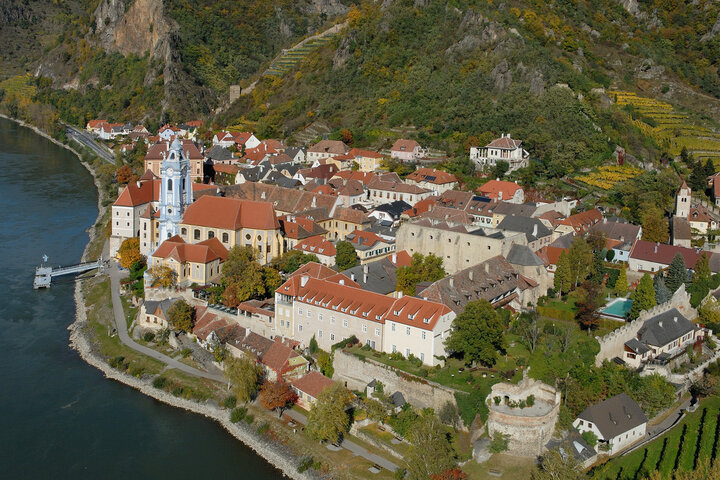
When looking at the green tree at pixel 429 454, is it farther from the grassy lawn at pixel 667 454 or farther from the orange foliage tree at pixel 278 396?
the orange foliage tree at pixel 278 396

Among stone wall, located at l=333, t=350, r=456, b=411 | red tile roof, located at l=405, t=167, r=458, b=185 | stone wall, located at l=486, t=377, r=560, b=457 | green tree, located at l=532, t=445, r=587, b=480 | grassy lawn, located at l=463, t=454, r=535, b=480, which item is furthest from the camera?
red tile roof, located at l=405, t=167, r=458, b=185

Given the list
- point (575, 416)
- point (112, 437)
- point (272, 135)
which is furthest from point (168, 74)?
point (575, 416)

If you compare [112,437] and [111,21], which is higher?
[111,21]

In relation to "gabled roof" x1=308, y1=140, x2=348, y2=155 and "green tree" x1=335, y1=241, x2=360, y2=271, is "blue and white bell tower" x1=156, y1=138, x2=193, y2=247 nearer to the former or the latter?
"green tree" x1=335, y1=241, x2=360, y2=271

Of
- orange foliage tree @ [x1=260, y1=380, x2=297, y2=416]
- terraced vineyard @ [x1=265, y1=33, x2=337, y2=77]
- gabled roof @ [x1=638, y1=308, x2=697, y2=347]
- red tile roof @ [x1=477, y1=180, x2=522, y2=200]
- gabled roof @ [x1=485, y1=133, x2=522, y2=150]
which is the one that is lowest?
orange foliage tree @ [x1=260, y1=380, x2=297, y2=416]

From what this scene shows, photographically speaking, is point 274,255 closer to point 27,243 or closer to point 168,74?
point 27,243

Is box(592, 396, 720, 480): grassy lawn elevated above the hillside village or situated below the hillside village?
below

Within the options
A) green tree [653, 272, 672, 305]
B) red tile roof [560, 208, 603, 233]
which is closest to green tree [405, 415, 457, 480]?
green tree [653, 272, 672, 305]

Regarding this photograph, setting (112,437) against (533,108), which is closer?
(112,437)
